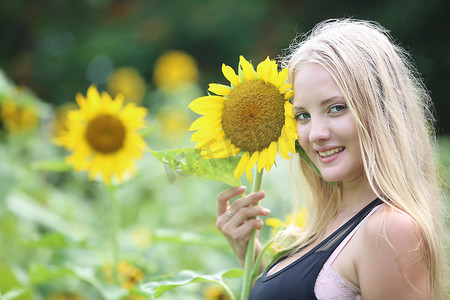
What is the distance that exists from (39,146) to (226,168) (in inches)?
126

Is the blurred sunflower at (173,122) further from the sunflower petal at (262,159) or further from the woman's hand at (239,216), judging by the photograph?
the sunflower petal at (262,159)

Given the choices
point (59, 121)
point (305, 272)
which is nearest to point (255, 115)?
point (305, 272)

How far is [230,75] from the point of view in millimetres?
1399

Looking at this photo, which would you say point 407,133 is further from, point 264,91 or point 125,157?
point 125,157

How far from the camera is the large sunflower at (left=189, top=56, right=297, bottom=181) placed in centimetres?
136

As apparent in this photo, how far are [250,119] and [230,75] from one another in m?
0.12

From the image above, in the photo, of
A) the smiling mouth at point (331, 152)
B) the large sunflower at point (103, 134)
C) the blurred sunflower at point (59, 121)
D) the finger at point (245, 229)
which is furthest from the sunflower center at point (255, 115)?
the blurred sunflower at point (59, 121)

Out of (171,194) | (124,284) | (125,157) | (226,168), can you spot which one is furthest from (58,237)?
(171,194)

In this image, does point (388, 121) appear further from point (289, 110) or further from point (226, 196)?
point (226, 196)

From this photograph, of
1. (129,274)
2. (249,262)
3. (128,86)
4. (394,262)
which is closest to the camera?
(394,262)

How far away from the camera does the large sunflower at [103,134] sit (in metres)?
2.57

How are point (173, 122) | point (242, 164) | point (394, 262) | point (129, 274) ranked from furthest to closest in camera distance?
point (173, 122), point (129, 274), point (242, 164), point (394, 262)

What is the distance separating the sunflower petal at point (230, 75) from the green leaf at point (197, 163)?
0.18 meters

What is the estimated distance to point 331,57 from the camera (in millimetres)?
1313
